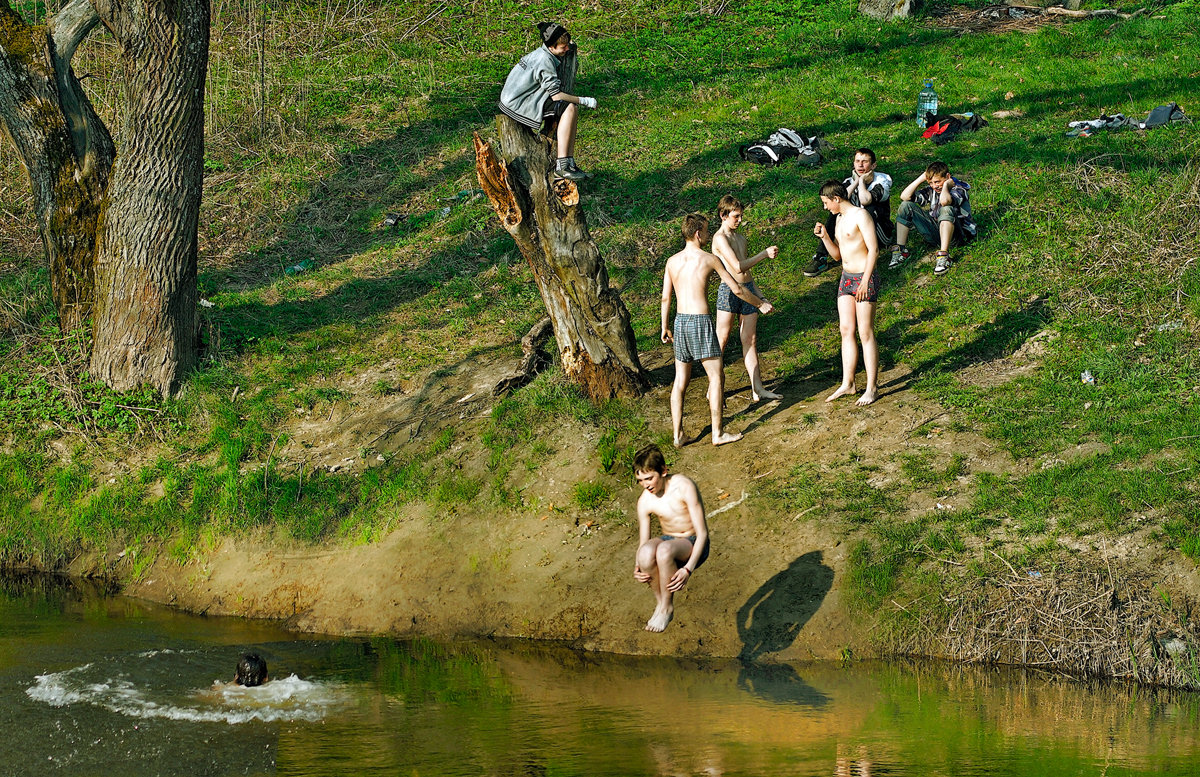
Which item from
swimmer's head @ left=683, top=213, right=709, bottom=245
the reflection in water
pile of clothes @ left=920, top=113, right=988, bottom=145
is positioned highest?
pile of clothes @ left=920, top=113, right=988, bottom=145

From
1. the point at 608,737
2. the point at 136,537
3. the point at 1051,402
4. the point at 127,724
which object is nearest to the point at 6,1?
the point at 136,537

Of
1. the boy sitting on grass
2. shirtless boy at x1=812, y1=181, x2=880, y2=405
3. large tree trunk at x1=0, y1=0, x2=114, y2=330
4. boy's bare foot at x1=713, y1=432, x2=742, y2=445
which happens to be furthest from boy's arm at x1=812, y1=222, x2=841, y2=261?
large tree trunk at x1=0, y1=0, x2=114, y2=330

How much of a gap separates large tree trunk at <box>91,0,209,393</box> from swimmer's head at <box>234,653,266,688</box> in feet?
15.7

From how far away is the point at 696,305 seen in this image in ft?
30.3

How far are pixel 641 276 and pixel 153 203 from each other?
17.6 ft

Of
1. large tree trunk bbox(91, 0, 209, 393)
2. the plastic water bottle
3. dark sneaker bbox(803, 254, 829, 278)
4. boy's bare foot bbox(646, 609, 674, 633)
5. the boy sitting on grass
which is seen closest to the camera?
boy's bare foot bbox(646, 609, 674, 633)

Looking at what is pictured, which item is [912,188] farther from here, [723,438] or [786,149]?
[723,438]

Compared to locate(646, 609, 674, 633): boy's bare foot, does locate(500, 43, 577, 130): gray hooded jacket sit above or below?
above

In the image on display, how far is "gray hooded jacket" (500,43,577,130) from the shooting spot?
31.8 ft

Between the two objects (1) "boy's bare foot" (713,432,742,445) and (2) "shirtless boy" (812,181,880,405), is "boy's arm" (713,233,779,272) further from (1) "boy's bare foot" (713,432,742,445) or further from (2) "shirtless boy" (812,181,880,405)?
(1) "boy's bare foot" (713,432,742,445)

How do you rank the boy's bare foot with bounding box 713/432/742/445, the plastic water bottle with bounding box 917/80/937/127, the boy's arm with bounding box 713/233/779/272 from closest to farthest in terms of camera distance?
the boy's arm with bounding box 713/233/779/272
the boy's bare foot with bounding box 713/432/742/445
the plastic water bottle with bounding box 917/80/937/127

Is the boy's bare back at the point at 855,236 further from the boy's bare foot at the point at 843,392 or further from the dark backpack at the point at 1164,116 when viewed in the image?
the dark backpack at the point at 1164,116

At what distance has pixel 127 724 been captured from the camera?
275 inches

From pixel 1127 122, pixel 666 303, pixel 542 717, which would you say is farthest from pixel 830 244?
pixel 1127 122
